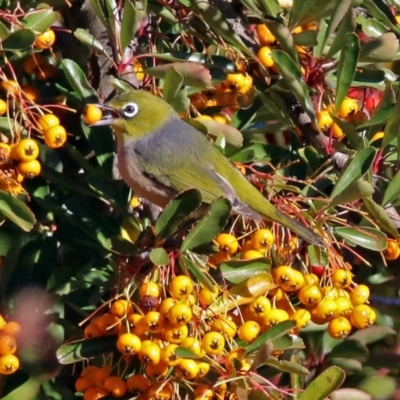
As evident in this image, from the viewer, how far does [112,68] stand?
3.06m

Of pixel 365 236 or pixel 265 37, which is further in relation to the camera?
pixel 265 37

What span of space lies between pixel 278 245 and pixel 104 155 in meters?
0.65

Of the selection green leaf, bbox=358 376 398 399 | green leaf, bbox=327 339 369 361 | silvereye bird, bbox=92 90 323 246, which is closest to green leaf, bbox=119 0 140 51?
silvereye bird, bbox=92 90 323 246

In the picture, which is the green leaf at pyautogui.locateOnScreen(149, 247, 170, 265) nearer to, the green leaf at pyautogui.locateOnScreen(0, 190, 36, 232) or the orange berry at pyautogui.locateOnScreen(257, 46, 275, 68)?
the green leaf at pyautogui.locateOnScreen(0, 190, 36, 232)

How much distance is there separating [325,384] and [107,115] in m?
1.23

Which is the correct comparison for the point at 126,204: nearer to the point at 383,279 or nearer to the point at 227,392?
the point at 227,392

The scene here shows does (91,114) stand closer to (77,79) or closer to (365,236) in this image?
(77,79)

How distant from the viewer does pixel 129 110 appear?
329cm

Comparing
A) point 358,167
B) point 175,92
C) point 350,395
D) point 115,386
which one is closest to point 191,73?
point 175,92

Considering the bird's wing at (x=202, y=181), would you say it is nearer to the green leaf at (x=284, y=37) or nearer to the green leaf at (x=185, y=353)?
the green leaf at (x=284, y=37)

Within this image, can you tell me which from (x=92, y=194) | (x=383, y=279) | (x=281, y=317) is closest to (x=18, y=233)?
(x=92, y=194)

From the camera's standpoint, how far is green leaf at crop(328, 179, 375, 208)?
245 centimetres

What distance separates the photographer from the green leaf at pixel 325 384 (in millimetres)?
2322

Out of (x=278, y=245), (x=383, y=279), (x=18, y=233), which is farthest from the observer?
(x=383, y=279)
